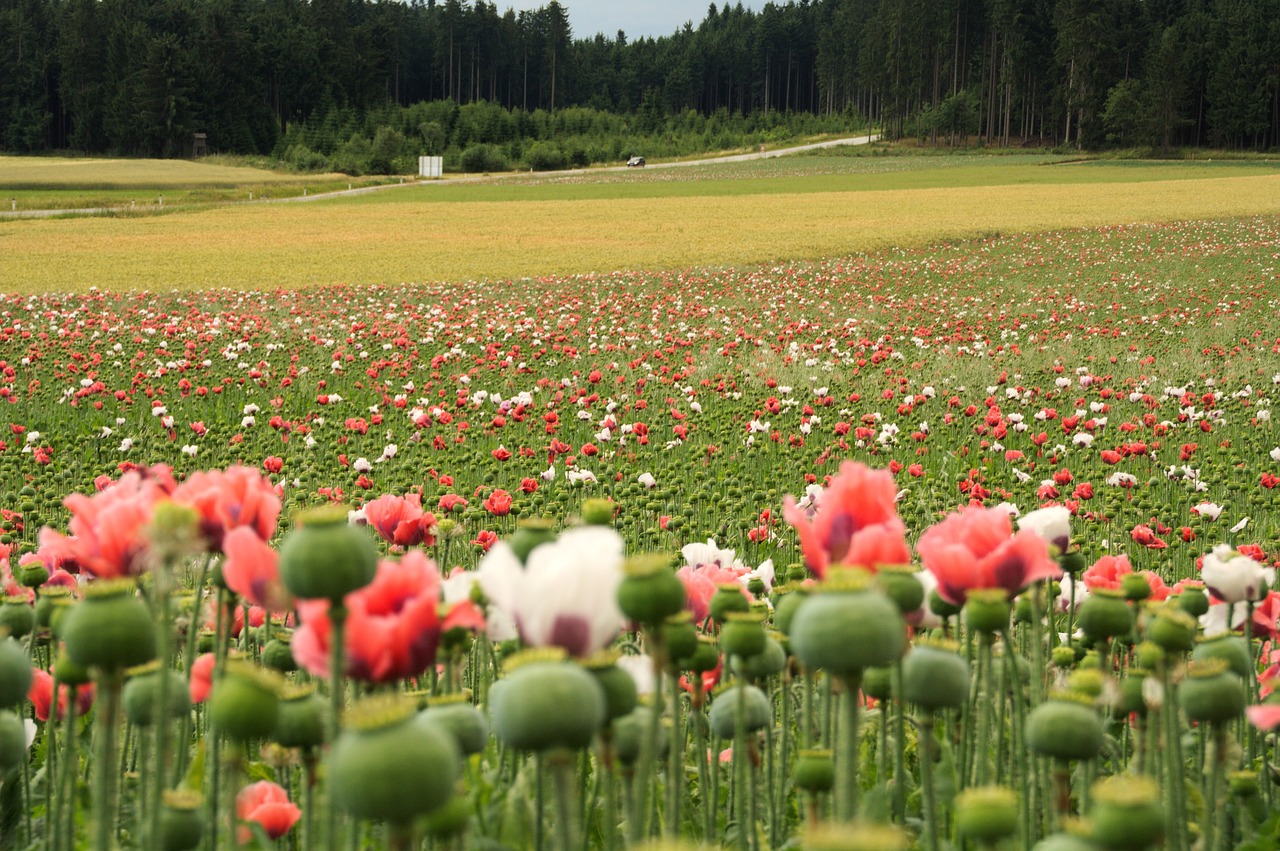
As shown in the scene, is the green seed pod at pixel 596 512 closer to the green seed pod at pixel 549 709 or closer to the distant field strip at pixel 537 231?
the green seed pod at pixel 549 709

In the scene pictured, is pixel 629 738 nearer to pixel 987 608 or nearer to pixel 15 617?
pixel 987 608

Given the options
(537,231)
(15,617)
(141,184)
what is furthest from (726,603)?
(141,184)

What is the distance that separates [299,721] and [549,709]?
1.57 ft

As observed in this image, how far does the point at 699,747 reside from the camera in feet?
6.49

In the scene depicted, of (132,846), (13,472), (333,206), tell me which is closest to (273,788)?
(132,846)

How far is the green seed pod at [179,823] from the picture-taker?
4.33 feet

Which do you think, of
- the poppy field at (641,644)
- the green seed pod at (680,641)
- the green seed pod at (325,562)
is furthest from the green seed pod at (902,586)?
the green seed pod at (325,562)

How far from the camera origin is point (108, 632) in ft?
3.68

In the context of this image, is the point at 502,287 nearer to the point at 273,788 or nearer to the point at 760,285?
the point at 760,285

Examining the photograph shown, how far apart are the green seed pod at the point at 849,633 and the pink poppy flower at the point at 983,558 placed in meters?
0.42

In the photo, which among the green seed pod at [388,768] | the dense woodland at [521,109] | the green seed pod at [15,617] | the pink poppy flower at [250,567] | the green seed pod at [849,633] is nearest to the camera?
the green seed pod at [388,768]

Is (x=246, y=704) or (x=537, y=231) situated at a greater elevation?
(x=537, y=231)

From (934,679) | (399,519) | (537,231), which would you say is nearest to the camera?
(934,679)

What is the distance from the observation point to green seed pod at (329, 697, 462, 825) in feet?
2.83
